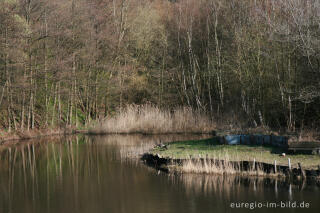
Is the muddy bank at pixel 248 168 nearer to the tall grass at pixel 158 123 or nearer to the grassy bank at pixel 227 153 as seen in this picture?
the grassy bank at pixel 227 153

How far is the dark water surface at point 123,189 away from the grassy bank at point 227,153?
41.6 inches

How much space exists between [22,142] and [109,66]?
398 inches

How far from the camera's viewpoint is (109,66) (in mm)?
33125

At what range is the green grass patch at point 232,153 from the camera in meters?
14.8

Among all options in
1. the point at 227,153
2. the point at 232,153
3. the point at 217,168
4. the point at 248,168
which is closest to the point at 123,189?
the point at 217,168

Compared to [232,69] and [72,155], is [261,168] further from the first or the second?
[232,69]

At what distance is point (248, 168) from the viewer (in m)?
14.5

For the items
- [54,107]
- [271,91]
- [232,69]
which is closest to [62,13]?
[54,107]

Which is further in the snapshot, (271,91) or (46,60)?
(46,60)

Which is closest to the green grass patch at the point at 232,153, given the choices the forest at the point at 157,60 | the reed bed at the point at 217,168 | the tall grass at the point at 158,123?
the reed bed at the point at 217,168

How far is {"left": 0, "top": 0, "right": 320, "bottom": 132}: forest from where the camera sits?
22.1 metres

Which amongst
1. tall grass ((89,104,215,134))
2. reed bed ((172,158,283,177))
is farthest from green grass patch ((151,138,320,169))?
tall grass ((89,104,215,134))

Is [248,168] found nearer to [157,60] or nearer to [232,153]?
[232,153]

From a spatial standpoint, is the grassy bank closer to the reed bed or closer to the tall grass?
the reed bed
